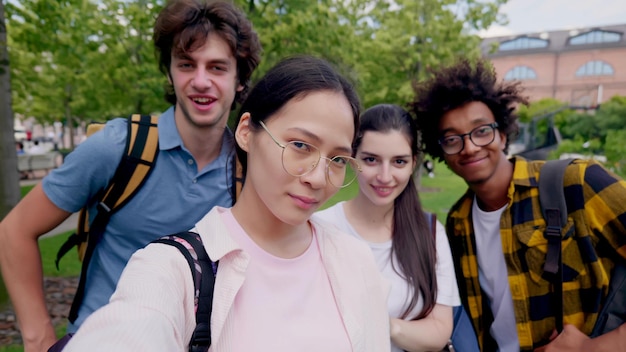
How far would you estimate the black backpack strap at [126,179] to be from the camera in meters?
1.93

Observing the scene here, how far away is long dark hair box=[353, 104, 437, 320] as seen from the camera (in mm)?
2209

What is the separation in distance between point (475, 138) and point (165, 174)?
178 cm

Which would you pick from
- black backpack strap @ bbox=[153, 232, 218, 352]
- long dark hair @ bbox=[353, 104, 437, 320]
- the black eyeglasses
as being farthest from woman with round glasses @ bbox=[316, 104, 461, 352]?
black backpack strap @ bbox=[153, 232, 218, 352]

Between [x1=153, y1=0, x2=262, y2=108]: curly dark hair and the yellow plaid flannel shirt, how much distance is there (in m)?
1.71

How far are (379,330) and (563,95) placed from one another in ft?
173

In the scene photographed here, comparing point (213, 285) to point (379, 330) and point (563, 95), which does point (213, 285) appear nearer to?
point (379, 330)

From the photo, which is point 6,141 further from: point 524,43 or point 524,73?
point 524,43

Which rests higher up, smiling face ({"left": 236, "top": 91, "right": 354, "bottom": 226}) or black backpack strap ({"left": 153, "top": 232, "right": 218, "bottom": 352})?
smiling face ({"left": 236, "top": 91, "right": 354, "bottom": 226})

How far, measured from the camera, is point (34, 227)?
1906mm

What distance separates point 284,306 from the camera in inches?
50.4

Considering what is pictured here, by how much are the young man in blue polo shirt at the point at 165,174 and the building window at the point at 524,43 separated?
53337 millimetres

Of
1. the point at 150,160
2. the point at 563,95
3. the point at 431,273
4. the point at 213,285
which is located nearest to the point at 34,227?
the point at 150,160

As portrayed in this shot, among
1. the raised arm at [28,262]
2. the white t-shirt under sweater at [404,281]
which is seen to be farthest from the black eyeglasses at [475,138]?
the raised arm at [28,262]

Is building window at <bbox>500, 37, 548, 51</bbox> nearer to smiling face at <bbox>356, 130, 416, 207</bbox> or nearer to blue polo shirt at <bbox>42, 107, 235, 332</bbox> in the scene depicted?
smiling face at <bbox>356, 130, 416, 207</bbox>
